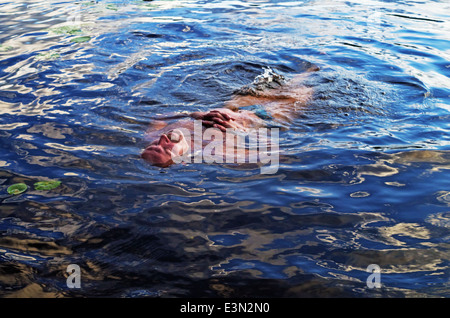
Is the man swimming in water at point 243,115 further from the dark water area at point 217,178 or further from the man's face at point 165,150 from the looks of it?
the dark water area at point 217,178

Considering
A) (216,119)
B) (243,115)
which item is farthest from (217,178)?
(243,115)

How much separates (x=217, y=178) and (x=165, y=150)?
1.80ft

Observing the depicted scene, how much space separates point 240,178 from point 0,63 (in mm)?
5002

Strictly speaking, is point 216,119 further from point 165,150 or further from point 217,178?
point 217,178

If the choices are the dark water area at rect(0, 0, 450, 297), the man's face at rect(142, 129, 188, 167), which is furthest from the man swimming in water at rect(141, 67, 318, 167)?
the dark water area at rect(0, 0, 450, 297)

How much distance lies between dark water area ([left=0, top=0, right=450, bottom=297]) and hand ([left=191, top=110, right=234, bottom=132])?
0.61 m

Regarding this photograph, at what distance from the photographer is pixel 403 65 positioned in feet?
23.8

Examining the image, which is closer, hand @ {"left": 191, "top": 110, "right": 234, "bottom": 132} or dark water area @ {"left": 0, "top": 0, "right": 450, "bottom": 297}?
dark water area @ {"left": 0, "top": 0, "right": 450, "bottom": 297}

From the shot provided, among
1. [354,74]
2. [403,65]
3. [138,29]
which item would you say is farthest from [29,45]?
[403,65]

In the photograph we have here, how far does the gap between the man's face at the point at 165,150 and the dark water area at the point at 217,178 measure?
101 mm

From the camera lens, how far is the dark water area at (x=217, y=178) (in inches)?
110

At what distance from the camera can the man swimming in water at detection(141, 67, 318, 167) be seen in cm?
409

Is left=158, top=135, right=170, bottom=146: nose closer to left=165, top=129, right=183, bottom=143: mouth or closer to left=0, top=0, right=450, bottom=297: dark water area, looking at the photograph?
left=165, top=129, right=183, bottom=143: mouth

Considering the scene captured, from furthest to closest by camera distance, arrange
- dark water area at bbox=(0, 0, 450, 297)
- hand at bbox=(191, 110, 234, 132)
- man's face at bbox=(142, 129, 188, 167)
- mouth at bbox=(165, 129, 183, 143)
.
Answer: hand at bbox=(191, 110, 234, 132), mouth at bbox=(165, 129, 183, 143), man's face at bbox=(142, 129, 188, 167), dark water area at bbox=(0, 0, 450, 297)
